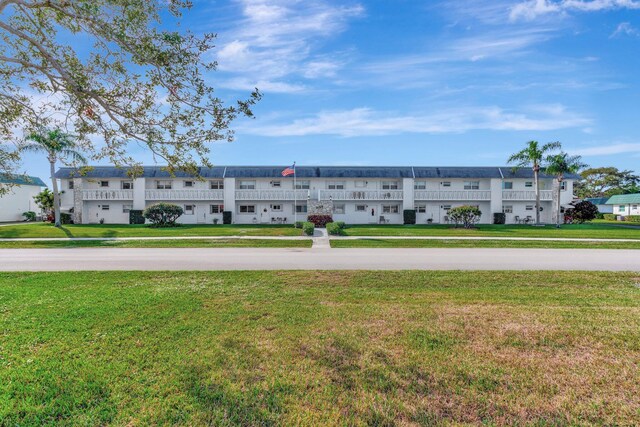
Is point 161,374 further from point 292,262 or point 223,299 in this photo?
point 292,262

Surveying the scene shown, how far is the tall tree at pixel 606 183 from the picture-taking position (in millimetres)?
76062

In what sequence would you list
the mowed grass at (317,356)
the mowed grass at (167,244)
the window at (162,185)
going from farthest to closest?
the window at (162,185), the mowed grass at (167,244), the mowed grass at (317,356)

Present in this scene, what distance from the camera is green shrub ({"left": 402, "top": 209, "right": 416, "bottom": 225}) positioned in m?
40.8

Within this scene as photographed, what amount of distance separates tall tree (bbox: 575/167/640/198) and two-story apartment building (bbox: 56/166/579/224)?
4982cm

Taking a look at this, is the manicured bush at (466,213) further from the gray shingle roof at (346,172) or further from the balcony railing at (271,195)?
the balcony railing at (271,195)

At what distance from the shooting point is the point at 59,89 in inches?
303

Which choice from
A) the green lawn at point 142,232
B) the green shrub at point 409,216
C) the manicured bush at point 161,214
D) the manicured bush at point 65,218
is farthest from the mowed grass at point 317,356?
the manicured bush at point 65,218

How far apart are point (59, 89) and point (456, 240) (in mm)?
19777

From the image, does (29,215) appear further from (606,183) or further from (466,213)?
(606,183)

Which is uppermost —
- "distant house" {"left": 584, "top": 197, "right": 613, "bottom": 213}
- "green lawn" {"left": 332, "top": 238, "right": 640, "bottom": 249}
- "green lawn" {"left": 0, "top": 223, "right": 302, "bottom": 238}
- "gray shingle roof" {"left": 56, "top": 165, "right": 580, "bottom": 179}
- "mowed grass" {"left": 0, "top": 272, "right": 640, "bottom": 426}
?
"gray shingle roof" {"left": 56, "top": 165, "right": 580, "bottom": 179}

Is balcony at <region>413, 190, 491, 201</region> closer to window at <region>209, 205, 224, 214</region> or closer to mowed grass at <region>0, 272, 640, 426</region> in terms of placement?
window at <region>209, 205, 224, 214</region>

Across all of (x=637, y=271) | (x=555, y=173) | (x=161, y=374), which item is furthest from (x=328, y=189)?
(x=161, y=374)

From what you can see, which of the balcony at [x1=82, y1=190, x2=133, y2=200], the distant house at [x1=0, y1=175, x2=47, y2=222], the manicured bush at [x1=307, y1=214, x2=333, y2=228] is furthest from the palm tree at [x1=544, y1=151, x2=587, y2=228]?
the distant house at [x1=0, y1=175, x2=47, y2=222]

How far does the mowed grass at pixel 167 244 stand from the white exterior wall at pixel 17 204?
33.2 meters
